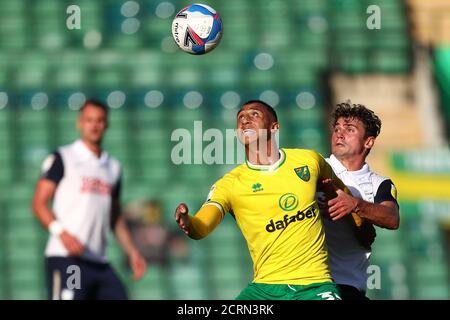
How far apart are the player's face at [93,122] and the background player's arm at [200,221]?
11.1ft

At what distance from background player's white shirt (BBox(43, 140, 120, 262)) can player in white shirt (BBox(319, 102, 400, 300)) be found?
3219 millimetres

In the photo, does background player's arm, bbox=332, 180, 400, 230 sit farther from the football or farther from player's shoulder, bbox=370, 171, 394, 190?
the football

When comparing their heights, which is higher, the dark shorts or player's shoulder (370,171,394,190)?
player's shoulder (370,171,394,190)

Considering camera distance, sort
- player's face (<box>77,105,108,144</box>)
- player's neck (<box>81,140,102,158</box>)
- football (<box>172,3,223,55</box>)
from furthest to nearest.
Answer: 1. player's neck (<box>81,140,102,158</box>)
2. player's face (<box>77,105,108,144</box>)
3. football (<box>172,3,223,55</box>)

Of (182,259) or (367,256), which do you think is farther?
(182,259)

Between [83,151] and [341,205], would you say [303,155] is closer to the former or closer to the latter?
[341,205]

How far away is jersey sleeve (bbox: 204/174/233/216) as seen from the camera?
21.5 feet

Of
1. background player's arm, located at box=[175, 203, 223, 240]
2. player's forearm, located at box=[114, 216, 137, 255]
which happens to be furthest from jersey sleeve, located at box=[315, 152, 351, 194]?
player's forearm, located at box=[114, 216, 137, 255]

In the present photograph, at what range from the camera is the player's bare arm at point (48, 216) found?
9469mm

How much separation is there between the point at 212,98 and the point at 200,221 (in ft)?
34.1

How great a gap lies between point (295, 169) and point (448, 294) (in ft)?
31.4

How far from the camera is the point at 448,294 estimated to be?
15.6 metres

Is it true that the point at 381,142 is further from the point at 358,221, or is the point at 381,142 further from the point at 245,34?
the point at 358,221
